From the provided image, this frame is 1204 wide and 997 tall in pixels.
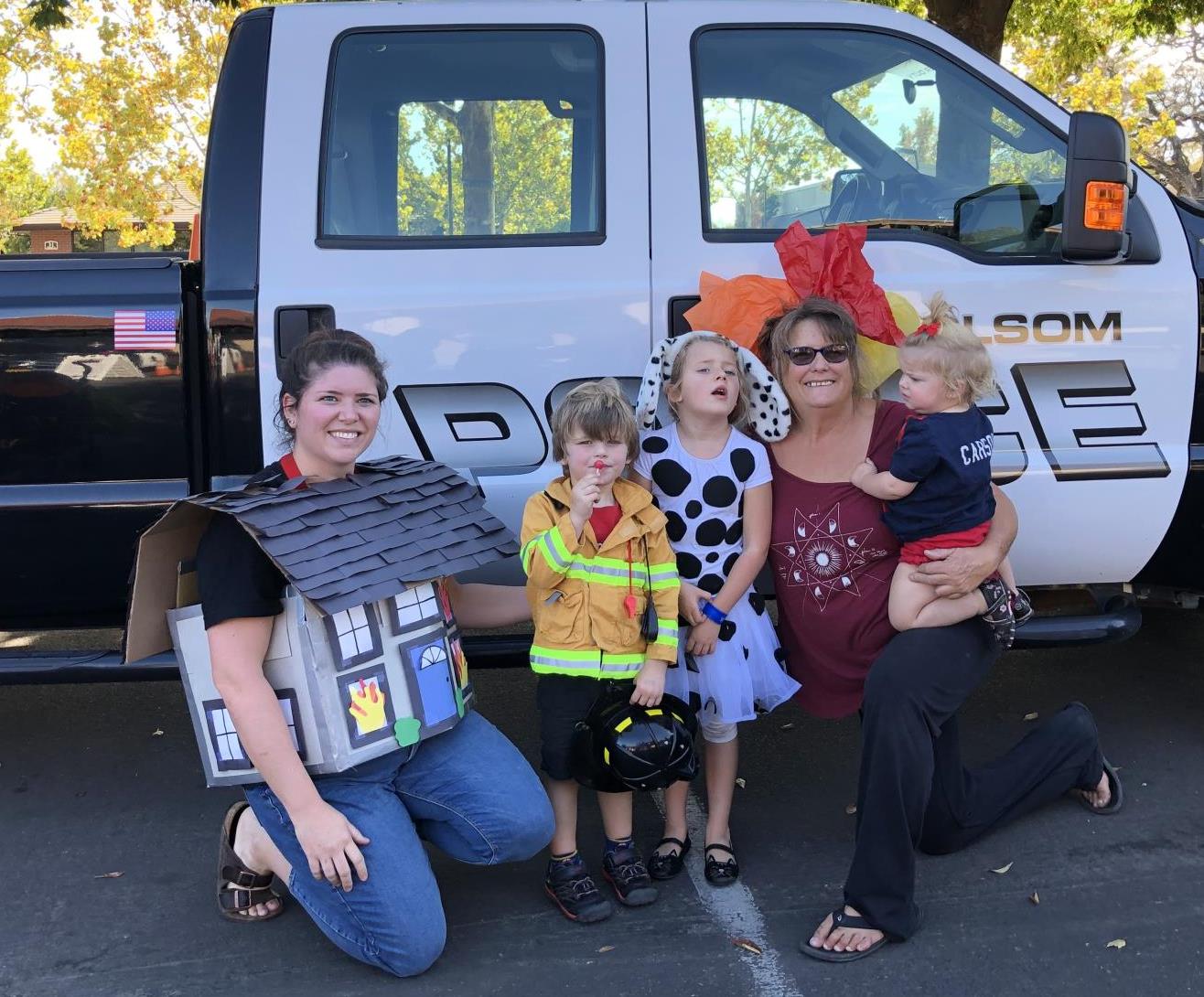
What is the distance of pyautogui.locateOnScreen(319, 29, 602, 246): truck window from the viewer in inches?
125

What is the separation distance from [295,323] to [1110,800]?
255 centimetres

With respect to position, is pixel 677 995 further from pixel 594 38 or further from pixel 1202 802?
pixel 594 38

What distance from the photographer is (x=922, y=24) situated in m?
3.26

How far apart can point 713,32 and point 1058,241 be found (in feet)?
3.57

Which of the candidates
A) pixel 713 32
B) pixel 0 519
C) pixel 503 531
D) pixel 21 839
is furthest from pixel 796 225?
pixel 21 839

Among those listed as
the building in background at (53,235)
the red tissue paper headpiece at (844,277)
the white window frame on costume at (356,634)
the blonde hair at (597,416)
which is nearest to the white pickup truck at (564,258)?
the red tissue paper headpiece at (844,277)

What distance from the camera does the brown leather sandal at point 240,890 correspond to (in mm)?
2820

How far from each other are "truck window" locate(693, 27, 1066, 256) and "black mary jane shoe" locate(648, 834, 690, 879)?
1.59 meters

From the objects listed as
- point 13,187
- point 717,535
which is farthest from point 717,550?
point 13,187

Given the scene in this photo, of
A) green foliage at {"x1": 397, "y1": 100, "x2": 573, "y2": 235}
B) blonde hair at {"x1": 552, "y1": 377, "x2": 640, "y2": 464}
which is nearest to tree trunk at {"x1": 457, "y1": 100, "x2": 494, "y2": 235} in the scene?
green foliage at {"x1": 397, "y1": 100, "x2": 573, "y2": 235}

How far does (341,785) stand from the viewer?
2.65 m

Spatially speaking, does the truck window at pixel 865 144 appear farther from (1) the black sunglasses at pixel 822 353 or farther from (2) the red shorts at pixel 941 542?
(2) the red shorts at pixel 941 542

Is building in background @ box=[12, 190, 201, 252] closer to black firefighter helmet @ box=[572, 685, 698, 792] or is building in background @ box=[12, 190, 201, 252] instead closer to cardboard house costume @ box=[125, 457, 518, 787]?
cardboard house costume @ box=[125, 457, 518, 787]

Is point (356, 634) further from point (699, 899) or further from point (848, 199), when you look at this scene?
point (848, 199)
